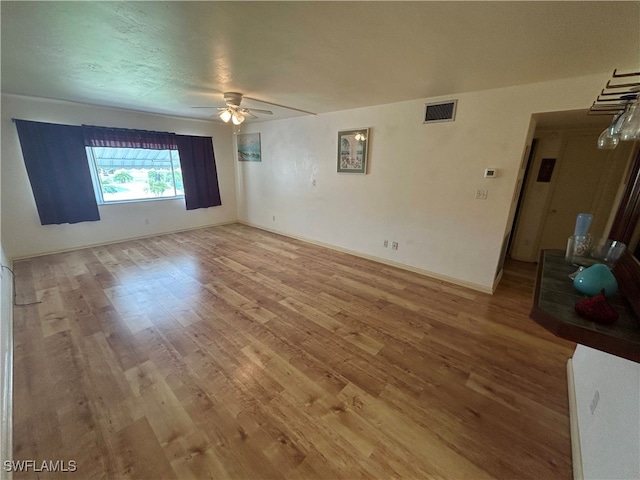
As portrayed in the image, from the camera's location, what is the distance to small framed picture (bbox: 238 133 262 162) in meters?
5.45

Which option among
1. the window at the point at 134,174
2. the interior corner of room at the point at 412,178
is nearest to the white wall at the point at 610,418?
the interior corner of room at the point at 412,178

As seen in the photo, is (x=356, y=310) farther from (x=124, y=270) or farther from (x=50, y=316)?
(x=124, y=270)

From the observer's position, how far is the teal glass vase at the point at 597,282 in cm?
100

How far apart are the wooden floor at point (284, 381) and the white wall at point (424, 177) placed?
67cm

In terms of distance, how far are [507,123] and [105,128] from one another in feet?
19.4

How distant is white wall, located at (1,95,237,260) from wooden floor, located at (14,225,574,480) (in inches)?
40.1

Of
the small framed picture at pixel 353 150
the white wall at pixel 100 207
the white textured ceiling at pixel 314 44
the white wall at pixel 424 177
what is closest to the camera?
the white textured ceiling at pixel 314 44

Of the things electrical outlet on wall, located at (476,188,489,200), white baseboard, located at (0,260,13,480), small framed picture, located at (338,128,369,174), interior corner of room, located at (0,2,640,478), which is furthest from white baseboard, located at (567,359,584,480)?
small framed picture, located at (338,128,369,174)

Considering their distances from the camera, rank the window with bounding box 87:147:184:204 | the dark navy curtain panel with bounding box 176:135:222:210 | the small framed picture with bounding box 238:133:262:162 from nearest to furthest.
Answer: the window with bounding box 87:147:184:204 → the dark navy curtain panel with bounding box 176:135:222:210 → the small framed picture with bounding box 238:133:262:162

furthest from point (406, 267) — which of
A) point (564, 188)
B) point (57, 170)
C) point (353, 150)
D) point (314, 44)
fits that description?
point (57, 170)

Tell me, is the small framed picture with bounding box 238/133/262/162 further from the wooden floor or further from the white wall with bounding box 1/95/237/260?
the wooden floor

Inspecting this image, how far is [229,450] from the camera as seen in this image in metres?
1.33

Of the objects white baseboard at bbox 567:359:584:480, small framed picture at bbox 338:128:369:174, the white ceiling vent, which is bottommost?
white baseboard at bbox 567:359:584:480

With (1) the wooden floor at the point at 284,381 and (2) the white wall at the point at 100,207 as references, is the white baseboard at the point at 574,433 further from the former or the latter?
(2) the white wall at the point at 100,207
